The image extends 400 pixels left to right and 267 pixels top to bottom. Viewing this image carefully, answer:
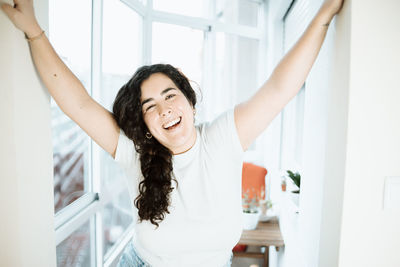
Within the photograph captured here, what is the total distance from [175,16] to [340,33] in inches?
93.1

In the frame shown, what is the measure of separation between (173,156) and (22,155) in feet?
1.81

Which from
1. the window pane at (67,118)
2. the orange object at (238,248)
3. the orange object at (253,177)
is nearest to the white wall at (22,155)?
the window pane at (67,118)

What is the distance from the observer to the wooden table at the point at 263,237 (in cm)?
190

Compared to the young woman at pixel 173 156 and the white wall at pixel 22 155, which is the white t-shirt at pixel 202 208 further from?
the white wall at pixel 22 155

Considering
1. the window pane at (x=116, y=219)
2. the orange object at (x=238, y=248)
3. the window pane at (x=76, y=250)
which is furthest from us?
the orange object at (x=238, y=248)

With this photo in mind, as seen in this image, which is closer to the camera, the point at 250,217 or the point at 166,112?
the point at 166,112

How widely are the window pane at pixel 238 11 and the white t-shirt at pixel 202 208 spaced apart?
2638 millimetres

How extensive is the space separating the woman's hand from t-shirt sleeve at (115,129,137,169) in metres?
0.48

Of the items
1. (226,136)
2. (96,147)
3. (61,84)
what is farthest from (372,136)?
(96,147)

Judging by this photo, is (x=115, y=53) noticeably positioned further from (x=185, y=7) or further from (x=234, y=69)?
(x=234, y=69)

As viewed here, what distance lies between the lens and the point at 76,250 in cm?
172

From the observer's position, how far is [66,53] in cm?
153

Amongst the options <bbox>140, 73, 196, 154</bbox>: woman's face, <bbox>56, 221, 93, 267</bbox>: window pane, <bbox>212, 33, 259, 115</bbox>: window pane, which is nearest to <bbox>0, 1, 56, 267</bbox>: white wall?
<bbox>140, 73, 196, 154</bbox>: woman's face

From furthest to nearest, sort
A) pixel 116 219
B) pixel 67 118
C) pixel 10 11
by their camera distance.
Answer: pixel 116 219, pixel 67 118, pixel 10 11
